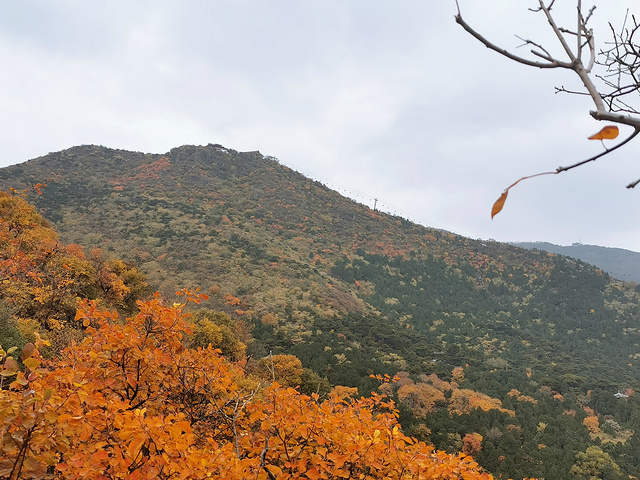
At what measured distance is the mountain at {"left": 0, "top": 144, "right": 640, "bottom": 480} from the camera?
16234mm

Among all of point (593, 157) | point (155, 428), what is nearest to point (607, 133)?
point (593, 157)

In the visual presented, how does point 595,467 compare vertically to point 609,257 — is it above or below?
below

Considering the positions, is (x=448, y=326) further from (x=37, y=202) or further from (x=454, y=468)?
(x=37, y=202)

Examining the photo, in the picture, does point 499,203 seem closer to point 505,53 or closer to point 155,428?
point 505,53

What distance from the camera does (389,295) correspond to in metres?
37.8

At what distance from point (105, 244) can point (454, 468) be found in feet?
107

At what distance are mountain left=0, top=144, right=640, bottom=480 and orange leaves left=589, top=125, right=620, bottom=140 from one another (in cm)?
1400

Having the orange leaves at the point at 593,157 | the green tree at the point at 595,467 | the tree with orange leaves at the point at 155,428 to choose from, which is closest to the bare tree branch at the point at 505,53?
the orange leaves at the point at 593,157

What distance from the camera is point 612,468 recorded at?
12.8 meters

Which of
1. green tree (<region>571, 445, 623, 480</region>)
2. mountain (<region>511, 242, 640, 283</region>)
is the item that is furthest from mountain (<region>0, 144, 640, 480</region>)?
mountain (<region>511, 242, 640, 283</region>)

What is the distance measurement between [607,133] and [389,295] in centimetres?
3819

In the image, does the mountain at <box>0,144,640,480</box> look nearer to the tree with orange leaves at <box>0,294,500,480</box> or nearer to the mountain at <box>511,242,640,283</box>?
the tree with orange leaves at <box>0,294,500,480</box>

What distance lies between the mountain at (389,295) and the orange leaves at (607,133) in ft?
45.9

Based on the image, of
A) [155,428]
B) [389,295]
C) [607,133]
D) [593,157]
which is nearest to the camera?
[607,133]
